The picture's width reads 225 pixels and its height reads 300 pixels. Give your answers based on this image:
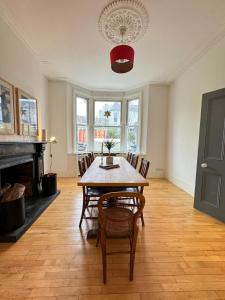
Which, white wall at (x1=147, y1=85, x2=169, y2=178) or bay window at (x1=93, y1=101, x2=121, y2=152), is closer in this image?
white wall at (x1=147, y1=85, x2=169, y2=178)

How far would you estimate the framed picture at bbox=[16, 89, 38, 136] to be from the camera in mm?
2900

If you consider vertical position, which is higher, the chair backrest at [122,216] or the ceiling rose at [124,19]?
the ceiling rose at [124,19]

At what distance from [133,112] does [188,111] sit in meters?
2.07

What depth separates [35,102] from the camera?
3.56m

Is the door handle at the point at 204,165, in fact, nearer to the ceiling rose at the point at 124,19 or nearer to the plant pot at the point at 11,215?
the ceiling rose at the point at 124,19

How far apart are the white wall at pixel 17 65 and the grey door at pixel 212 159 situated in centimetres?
325

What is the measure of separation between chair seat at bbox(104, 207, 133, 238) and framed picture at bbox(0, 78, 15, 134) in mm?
1950

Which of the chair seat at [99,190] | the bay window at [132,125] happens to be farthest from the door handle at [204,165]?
the bay window at [132,125]

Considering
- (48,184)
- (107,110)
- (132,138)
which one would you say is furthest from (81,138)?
(48,184)

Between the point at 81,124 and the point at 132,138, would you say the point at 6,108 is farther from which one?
the point at 132,138

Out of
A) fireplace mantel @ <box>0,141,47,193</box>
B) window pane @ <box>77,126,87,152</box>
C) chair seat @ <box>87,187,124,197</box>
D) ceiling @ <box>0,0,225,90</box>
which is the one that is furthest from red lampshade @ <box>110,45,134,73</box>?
window pane @ <box>77,126,87,152</box>

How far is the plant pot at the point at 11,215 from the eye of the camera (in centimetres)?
207

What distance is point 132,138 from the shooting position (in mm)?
5633

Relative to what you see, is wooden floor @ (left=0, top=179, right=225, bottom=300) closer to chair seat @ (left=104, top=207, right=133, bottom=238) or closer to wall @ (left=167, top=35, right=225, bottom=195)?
chair seat @ (left=104, top=207, right=133, bottom=238)
